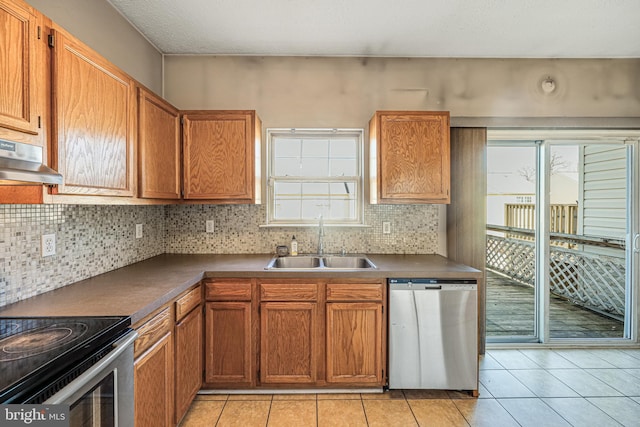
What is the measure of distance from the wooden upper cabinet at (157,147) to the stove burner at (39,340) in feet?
3.43

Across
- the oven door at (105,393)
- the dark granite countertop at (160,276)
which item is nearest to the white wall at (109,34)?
the dark granite countertop at (160,276)

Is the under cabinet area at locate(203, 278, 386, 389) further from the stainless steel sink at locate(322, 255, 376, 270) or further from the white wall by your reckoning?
the white wall

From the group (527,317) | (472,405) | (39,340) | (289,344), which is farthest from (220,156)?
(527,317)

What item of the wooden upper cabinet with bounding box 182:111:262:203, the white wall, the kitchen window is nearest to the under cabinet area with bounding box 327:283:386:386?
the kitchen window

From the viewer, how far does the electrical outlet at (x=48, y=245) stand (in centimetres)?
179

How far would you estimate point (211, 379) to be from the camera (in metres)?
2.39

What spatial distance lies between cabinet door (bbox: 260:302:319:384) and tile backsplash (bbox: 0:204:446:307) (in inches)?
32.5

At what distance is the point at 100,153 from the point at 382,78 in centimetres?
238

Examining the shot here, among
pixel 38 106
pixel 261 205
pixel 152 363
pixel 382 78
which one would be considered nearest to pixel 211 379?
pixel 152 363

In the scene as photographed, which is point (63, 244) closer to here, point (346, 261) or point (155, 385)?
point (155, 385)

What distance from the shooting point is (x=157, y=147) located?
238 cm

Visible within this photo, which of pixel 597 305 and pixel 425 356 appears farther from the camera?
pixel 597 305

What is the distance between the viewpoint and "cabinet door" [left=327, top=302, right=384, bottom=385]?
7.86 ft

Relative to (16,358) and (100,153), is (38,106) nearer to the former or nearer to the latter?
(100,153)
